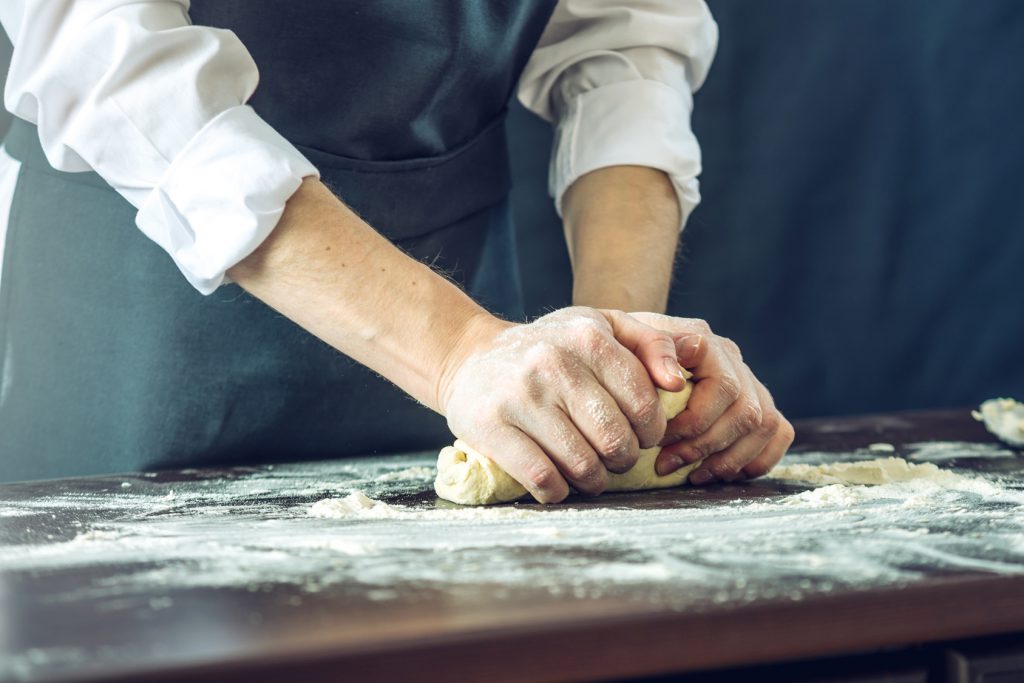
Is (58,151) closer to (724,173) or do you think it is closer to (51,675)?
(51,675)

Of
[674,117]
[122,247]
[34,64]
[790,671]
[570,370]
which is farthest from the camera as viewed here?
[674,117]

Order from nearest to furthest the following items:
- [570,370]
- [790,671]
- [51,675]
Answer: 1. [51,675]
2. [790,671]
3. [570,370]

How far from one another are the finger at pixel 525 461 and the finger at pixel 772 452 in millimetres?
295

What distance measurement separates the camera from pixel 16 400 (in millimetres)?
1434

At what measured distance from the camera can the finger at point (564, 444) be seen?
0.98 metres

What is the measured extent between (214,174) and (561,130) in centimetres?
86

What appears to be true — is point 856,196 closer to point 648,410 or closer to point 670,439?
point 670,439

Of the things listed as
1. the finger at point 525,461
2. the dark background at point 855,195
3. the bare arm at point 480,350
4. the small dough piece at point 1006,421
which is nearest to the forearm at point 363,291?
the bare arm at point 480,350

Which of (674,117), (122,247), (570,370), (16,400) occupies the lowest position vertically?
(16,400)

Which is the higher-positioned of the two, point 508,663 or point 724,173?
point 508,663

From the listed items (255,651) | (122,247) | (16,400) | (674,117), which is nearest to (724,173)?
(674,117)

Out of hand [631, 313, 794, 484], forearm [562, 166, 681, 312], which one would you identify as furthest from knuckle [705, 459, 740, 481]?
forearm [562, 166, 681, 312]

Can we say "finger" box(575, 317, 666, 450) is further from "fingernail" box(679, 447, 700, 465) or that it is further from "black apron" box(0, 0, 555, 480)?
"black apron" box(0, 0, 555, 480)

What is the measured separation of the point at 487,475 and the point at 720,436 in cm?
27
